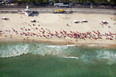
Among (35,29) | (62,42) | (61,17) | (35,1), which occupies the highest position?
(35,1)

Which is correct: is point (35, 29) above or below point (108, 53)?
above

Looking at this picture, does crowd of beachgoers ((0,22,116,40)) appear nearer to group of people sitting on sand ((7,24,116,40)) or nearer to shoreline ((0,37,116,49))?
group of people sitting on sand ((7,24,116,40))

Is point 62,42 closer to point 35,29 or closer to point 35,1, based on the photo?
point 35,29

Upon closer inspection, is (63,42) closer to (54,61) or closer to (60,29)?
(60,29)

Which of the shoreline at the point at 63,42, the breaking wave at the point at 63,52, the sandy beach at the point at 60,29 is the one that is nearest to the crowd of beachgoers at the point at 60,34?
the sandy beach at the point at 60,29

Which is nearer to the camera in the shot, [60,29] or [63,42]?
[63,42]

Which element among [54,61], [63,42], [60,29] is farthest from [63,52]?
[60,29]

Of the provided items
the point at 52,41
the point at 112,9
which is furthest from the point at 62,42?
the point at 112,9
